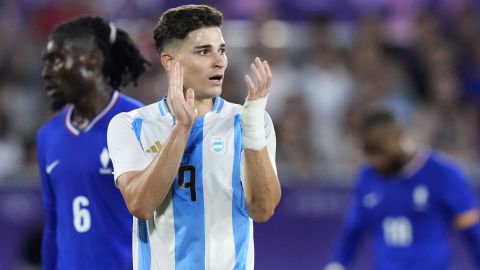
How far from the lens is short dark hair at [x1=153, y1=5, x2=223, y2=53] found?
4.18 meters

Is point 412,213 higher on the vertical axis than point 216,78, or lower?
lower

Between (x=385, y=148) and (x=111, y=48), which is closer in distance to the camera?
(x=111, y=48)

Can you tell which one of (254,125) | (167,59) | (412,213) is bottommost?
(412,213)

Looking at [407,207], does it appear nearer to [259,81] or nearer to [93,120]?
[93,120]

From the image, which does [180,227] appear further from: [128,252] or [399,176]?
[399,176]

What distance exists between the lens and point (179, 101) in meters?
3.92

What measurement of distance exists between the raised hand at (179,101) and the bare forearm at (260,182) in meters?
0.27

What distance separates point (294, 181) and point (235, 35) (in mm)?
2363

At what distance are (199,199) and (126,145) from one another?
0.38 metres

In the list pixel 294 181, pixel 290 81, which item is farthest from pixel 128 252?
pixel 290 81

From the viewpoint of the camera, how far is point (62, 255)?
5281 mm

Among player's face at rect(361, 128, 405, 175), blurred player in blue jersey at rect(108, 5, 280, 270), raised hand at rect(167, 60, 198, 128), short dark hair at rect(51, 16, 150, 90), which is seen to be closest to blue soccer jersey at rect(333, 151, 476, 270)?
player's face at rect(361, 128, 405, 175)

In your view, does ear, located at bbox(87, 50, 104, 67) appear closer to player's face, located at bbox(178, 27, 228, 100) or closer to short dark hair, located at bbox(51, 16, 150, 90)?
short dark hair, located at bbox(51, 16, 150, 90)

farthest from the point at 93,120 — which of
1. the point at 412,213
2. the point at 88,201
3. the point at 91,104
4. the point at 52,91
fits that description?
the point at 412,213
